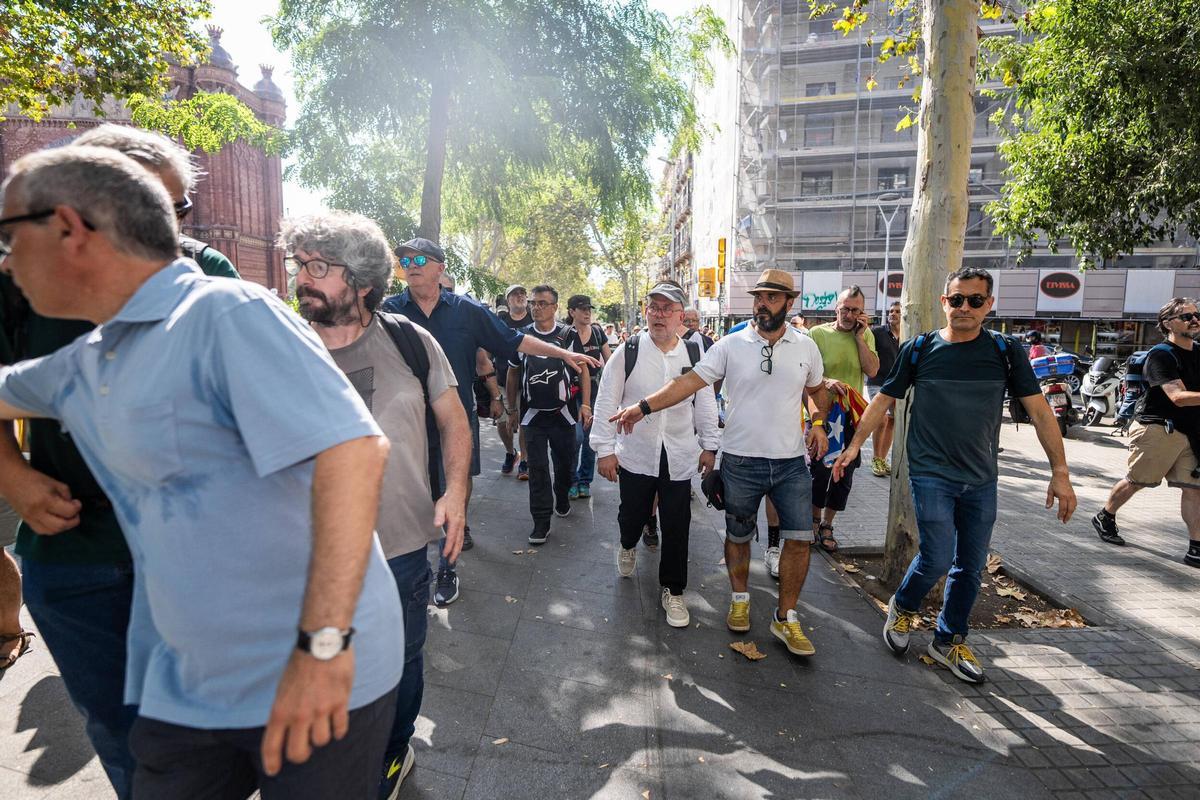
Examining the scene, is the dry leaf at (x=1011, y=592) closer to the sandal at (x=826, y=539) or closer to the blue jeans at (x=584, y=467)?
the sandal at (x=826, y=539)

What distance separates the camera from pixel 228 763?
131 cm

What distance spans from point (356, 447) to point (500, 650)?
8.91 ft

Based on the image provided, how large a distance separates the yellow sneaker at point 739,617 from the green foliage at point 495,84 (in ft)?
29.7

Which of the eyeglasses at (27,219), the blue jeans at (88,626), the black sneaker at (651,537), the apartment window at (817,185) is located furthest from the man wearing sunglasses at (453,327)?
the apartment window at (817,185)

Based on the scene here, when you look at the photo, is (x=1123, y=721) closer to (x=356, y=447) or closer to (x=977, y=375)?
(x=977, y=375)

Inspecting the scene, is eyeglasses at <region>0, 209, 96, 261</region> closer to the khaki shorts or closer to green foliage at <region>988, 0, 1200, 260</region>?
the khaki shorts

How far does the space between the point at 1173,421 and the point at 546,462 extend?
16.3ft

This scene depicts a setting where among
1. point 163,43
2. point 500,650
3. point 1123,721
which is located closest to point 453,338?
point 500,650

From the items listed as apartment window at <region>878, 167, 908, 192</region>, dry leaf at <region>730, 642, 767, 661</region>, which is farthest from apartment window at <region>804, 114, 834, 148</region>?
dry leaf at <region>730, 642, 767, 661</region>

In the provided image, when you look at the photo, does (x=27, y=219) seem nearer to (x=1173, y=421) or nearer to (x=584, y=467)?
(x=584, y=467)

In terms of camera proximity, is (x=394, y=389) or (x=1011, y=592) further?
(x=1011, y=592)

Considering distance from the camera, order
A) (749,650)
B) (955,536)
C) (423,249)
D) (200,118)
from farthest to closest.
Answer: (200,118) → (423,249) → (749,650) → (955,536)

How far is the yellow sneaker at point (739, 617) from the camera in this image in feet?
12.5

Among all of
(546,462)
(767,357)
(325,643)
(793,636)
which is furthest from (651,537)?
(325,643)
